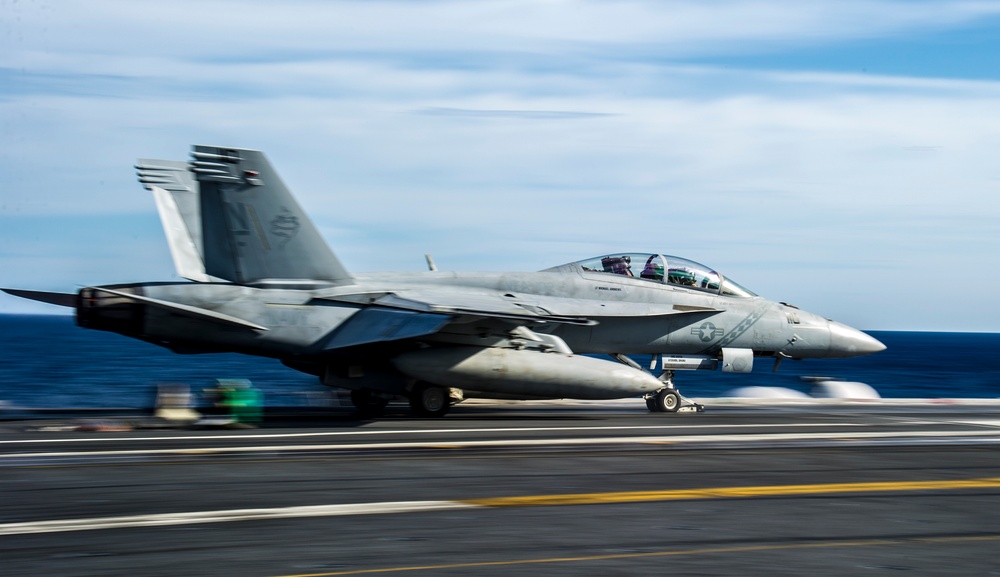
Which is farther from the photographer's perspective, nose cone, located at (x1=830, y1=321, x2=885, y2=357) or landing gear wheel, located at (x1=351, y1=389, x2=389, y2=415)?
nose cone, located at (x1=830, y1=321, x2=885, y2=357)

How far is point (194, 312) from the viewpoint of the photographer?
16453 millimetres

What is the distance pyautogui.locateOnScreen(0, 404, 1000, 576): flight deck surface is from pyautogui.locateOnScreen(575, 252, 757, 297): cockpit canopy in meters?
4.96

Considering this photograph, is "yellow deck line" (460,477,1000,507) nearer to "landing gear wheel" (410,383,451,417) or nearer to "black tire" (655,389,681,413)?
"landing gear wheel" (410,383,451,417)

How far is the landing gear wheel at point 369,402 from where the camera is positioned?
63.0ft

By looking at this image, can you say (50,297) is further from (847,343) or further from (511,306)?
(847,343)

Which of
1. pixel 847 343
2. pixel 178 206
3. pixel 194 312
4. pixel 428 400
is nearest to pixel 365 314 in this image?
pixel 428 400

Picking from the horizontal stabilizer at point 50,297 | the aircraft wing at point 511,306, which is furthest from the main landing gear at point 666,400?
the horizontal stabilizer at point 50,297

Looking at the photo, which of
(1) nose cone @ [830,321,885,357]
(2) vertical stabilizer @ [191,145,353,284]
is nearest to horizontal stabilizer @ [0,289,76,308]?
(2) vertical stabilizer @ [191,145,353,284]

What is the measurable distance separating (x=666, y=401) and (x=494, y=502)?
38.5 feet

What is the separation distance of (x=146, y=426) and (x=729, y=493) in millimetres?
10393

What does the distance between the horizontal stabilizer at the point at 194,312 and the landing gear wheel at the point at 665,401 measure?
823cm

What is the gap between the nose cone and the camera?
21406 mm

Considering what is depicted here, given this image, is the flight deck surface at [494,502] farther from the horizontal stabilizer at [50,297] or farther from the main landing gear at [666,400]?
the main landing gear at [666,400]

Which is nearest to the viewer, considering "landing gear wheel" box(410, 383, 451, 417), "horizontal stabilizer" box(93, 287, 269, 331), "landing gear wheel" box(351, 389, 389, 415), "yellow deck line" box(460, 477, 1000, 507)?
"yellow deck line" box(460, 477, 1000, 507)
